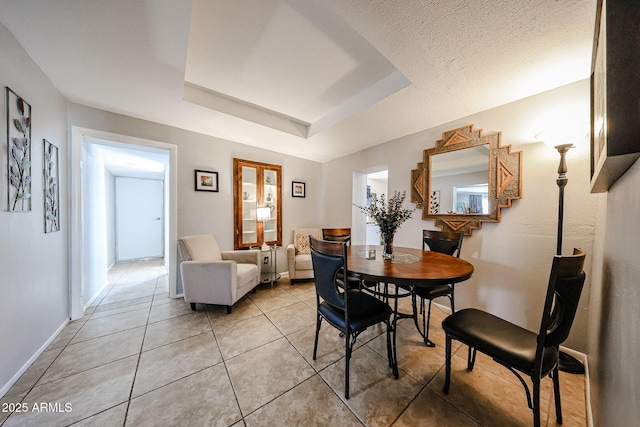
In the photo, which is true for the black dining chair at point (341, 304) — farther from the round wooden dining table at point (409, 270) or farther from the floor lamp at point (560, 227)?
the floor lamp at point (560, 227)

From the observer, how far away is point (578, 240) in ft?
5.43

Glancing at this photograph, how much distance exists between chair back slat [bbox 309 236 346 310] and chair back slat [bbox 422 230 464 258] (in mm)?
1465

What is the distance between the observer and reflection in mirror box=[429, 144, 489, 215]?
2.14 metres

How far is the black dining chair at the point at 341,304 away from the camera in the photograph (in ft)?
4.18

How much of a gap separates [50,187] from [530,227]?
14.5 ft

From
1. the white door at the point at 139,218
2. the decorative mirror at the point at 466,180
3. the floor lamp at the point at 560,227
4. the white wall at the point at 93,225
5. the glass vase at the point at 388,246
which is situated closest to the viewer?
the floor lamp at the point at 560,227

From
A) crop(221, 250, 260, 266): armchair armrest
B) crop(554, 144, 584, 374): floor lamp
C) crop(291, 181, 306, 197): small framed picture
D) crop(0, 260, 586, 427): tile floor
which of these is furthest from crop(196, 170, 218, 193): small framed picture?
crop(554, 144, 584, 374): floor lamp

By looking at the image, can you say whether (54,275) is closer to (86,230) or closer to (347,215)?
(86,230)

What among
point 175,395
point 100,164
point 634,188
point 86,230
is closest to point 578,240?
point 634,188

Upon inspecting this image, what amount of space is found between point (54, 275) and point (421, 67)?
371cm

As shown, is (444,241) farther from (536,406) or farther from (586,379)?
(536,406)

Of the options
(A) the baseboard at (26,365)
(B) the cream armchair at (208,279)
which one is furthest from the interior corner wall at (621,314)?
(A) the baseboard at (26,365)

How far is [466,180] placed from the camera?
226 cm

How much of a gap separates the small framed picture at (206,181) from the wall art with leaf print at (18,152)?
1419mm
